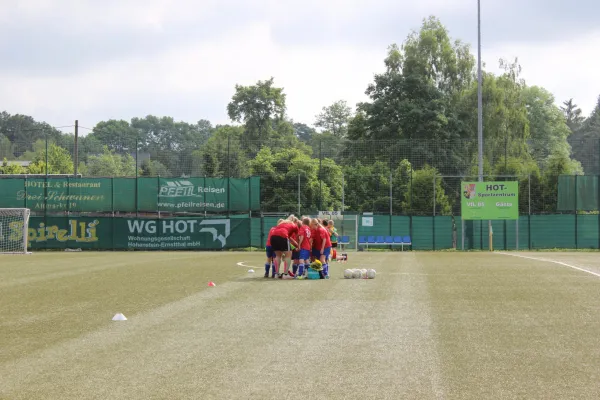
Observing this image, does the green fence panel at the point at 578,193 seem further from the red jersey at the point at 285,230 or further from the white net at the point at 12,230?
the white net at the point at 12,230

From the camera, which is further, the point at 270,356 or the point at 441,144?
the point at 441,144

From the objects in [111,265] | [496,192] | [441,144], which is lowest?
[111,265]

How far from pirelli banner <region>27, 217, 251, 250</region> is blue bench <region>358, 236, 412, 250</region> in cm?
618

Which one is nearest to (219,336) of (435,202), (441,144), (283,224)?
(283,224)

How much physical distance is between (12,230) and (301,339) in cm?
3280

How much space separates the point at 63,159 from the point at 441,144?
44522 mm

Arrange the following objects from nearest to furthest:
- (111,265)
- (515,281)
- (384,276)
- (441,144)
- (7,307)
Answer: (7,307) < (515,281) < (384,276) < (111,265) < (441,144)

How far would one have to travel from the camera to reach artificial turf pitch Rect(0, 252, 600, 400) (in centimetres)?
791

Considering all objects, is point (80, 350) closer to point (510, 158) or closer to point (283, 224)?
point (283, 224)

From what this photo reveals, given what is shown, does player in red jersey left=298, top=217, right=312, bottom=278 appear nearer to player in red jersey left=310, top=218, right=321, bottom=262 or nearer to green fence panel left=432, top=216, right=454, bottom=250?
player in red jersey left=310, top=218, right=321, bottom=262

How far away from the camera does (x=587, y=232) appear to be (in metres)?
42.2

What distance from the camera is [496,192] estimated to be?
4159 cm

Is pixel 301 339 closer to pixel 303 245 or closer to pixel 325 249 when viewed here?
pixel 303 245

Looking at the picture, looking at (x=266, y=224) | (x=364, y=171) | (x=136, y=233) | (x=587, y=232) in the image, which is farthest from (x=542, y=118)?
(x=136, y=233)
